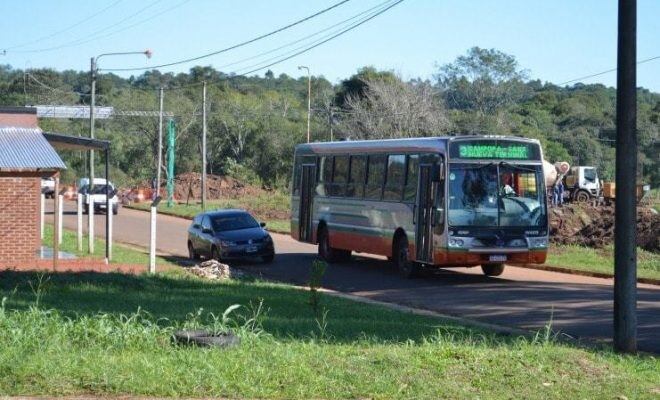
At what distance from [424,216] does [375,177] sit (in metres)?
3.20

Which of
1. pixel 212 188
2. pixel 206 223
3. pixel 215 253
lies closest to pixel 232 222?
pixel 206 223

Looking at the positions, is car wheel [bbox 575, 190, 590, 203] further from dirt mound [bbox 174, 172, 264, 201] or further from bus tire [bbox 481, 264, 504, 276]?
bus tire [bbox 481, 264, 504, 276]

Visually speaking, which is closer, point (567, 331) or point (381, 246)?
point (567, 331)

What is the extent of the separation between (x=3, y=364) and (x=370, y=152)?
59.2 ft

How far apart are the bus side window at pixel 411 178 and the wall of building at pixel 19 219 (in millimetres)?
9727

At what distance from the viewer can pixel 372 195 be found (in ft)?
85.1

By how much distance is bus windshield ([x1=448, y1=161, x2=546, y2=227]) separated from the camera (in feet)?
73.5

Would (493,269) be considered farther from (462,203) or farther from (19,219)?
(19,219)

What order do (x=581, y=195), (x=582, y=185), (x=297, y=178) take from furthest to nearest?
(x=582, y=185), (x=581, y=195), (x=297, y=178)

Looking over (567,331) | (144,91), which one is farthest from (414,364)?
(144,91)

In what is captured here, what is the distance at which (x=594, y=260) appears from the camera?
3003 centimetres

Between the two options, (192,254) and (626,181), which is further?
(192,254)

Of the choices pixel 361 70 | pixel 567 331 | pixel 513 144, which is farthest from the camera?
pixel 361 70

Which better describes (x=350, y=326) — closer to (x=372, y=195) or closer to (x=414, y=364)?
(x=414, y=364)
